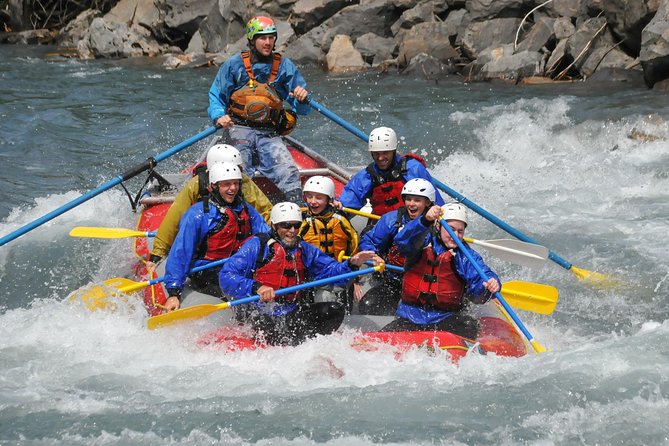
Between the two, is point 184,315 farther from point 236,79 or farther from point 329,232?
point 236,79

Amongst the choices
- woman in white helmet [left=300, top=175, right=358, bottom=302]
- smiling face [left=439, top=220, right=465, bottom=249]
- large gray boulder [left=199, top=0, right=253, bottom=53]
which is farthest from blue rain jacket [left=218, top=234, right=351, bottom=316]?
large gray boulder [left=199, top=0, right=253, bottom=53]

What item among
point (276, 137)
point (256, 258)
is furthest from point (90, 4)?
point (256, 258)

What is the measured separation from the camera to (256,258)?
636cm

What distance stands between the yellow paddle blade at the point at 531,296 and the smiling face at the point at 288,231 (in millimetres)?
1659

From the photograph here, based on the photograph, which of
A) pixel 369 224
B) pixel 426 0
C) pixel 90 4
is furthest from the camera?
pixel 90 4

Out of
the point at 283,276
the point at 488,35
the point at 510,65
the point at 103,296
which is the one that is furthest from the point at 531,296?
the point at 488,35

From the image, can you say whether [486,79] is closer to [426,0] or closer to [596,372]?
[426,0]

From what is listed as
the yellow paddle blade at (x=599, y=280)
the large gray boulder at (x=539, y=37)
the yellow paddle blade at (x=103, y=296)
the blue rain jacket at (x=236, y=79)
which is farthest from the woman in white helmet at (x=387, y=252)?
the large gray boulder at (x=539, y=37)

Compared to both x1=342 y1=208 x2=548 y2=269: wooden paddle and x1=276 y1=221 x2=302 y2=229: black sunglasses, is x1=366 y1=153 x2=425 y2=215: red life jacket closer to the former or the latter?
x1=342 y1=208 x2=548 y2=269: wooden paddle

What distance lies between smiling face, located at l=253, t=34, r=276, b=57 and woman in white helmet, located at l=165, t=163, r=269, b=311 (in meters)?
→ 1.92

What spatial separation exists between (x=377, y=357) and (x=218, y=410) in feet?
3.54

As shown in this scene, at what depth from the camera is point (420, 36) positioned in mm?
17281

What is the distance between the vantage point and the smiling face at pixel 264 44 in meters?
8.30

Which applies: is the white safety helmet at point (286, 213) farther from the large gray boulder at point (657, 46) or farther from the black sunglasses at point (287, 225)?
the large gray boulder at point (657, 46)
